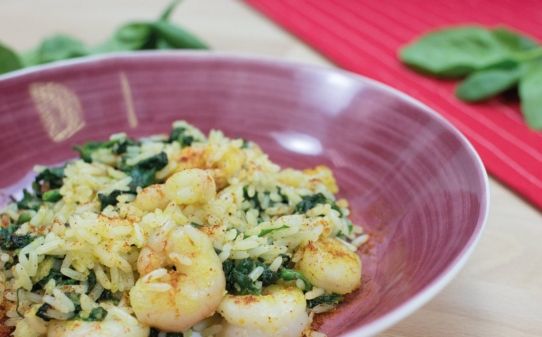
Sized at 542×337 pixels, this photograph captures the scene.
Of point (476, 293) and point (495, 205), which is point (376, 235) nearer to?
point (476, 293)

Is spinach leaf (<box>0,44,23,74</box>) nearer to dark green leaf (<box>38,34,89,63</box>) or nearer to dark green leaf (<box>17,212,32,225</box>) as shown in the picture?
dark green leaf (<box>38,34,89,63</box>)

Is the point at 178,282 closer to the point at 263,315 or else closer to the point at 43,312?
the point at 263,315

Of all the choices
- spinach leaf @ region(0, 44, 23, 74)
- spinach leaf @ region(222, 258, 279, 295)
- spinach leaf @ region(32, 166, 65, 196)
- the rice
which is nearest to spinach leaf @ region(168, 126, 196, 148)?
the rice

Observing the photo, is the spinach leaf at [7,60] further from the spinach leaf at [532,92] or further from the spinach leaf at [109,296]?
the spinach leaf at [532,92]

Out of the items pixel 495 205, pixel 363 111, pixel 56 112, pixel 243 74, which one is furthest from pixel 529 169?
pixel 56 112

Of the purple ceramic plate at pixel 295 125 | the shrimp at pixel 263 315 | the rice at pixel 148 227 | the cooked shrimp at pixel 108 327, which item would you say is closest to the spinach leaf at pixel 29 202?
the rice at pixel 148 227

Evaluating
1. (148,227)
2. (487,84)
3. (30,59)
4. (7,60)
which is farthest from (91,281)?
(487,84)
